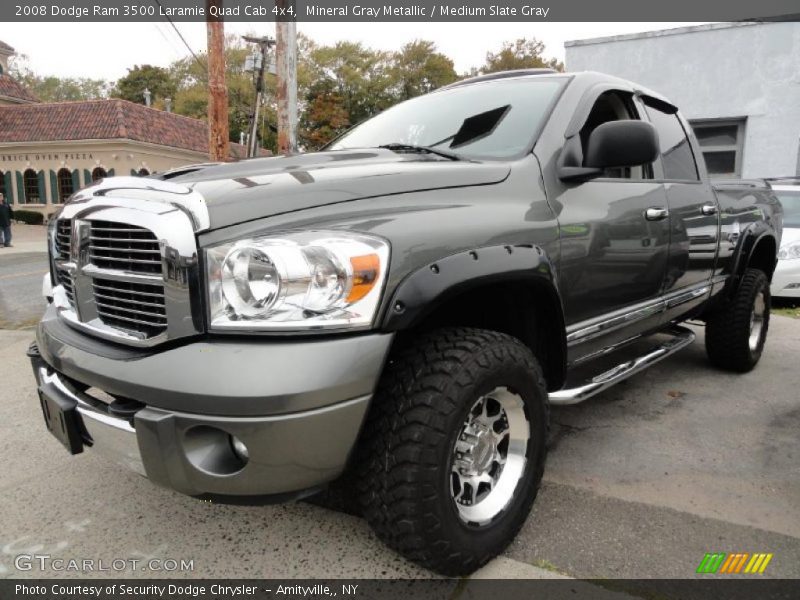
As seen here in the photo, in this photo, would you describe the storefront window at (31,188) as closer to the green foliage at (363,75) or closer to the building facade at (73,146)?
the building facade at (73,146)

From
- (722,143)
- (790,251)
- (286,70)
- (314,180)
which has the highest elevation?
(286,70)

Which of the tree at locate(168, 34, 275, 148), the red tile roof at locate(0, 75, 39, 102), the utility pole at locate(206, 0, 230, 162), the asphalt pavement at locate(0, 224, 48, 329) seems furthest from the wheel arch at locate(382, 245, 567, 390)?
A: the tree at locate(168, 34, 275, 148)

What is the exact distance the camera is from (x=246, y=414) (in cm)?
150

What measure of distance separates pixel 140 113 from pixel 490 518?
32.0 m

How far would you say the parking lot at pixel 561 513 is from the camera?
205cm

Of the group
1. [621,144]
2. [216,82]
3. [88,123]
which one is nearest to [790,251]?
[621,144]

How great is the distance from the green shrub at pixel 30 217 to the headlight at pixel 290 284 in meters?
31.6

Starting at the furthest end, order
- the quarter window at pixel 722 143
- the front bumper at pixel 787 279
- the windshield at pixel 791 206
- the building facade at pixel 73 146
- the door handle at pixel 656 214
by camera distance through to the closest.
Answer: the building facade at pixel 73 146
the quarter window at pixel 722 143
the windshield at pixel 791 206
the front bumper at pixel 787 279
the door handle at pixel 656 214

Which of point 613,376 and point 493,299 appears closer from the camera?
point 493,299

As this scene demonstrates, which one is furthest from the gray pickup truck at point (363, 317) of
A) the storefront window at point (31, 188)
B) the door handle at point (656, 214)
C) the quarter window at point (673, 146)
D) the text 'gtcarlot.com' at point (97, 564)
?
the storefront window at point (31, 188)

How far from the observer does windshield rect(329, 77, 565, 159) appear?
2.52m

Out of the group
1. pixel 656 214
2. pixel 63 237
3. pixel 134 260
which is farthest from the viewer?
pixel 656 214

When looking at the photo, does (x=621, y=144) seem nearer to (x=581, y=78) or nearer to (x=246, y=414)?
(x=581, y=78)

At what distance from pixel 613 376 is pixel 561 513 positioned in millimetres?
717
